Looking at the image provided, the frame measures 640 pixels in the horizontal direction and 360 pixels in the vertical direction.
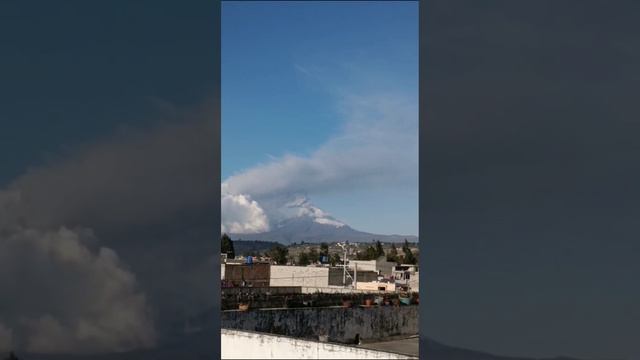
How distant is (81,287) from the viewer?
125 inches

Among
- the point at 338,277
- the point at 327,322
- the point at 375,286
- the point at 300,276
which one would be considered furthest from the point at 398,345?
the point at 300,276

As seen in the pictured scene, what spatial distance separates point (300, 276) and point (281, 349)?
16.9 m

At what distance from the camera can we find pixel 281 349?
10.7m

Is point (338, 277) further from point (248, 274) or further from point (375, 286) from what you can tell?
point (248, 274)

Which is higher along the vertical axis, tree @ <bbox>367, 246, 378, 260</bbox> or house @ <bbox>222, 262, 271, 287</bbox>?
house @ <bbox>222, 262, 271, 287</bbox>

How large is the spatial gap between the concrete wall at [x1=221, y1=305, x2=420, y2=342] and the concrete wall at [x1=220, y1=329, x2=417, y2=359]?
2.47m

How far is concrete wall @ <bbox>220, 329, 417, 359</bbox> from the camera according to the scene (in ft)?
32.2

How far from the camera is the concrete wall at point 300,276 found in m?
26.7

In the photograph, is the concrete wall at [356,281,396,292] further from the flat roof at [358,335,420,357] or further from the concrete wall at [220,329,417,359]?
the concrete wall at [220,329,417,359]

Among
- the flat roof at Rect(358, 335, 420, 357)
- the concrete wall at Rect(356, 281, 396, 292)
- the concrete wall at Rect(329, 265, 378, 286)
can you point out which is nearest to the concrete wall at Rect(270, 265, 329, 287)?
the concrete wall at Rect(329, 265, 378, 286)

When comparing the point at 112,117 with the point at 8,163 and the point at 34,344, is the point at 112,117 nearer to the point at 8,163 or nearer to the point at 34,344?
the point at 8,163

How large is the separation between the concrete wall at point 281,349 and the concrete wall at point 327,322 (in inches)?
97.4
